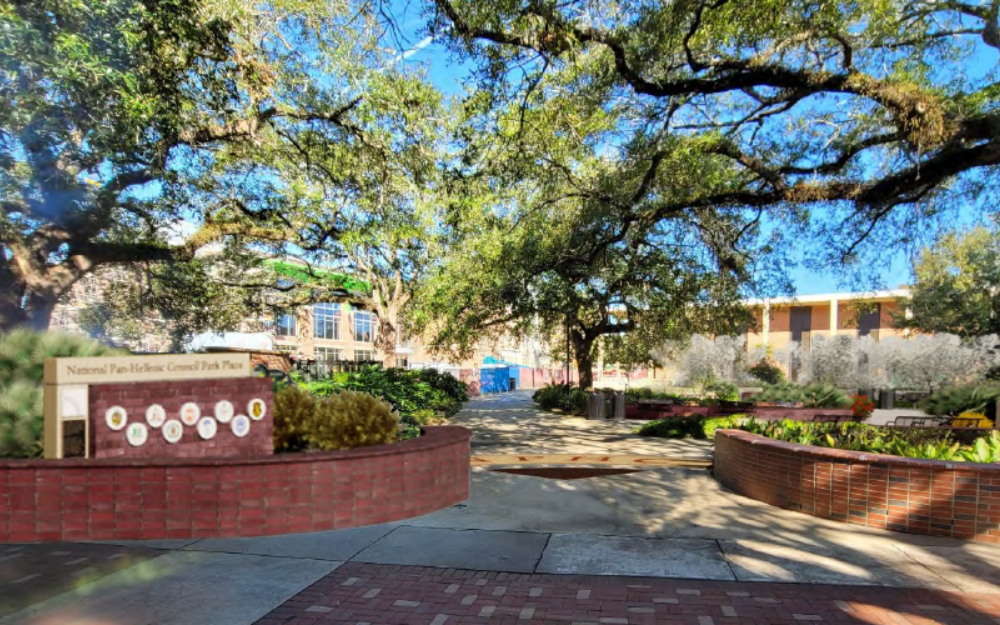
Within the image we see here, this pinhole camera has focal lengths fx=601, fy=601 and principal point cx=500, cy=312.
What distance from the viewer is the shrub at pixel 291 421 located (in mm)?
6258

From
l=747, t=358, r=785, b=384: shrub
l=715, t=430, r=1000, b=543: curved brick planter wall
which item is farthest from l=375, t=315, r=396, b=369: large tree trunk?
l=747, t=358, r=785, b=384: shrub

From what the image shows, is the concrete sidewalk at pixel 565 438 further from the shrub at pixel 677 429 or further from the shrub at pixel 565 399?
the shrub at pixel 565 399

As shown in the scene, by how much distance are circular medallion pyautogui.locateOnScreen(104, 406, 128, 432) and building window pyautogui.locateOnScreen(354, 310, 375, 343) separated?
61.6m

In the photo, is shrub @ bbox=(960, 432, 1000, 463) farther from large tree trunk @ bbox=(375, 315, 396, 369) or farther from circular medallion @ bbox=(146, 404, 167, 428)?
large tree trunk @ bbox=(375, 315, 396, 369)

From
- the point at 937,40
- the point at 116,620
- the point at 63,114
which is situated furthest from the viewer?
the point at 937,40

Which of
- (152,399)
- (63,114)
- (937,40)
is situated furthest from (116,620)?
(937,40)

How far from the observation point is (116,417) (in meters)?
5.35

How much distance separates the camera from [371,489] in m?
5.82

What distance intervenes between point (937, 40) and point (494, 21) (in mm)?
8048

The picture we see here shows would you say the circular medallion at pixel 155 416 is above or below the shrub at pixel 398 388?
above

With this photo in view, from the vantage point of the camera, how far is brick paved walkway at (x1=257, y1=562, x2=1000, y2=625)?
4.32 metres

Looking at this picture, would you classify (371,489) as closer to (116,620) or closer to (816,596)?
(116,620)

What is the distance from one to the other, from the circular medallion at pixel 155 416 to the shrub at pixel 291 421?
111 centimetres

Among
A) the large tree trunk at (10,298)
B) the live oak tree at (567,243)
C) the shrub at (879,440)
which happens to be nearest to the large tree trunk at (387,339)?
the live oak tree at (567,243)
